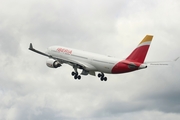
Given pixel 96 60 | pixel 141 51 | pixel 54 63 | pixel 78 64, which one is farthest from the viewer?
pixel 54 63

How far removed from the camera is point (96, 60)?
120 meters

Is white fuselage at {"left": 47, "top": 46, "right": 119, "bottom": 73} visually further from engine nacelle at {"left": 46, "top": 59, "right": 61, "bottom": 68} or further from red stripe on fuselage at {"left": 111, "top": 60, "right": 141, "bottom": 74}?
engine nacelle at {"left": 46, "top": 59, "right": 61, "bottom": 68}

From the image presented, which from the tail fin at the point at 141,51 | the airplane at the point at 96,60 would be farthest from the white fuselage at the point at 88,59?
the tail fin at the point at 141,51

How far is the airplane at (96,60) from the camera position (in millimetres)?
114444

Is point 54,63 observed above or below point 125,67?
above

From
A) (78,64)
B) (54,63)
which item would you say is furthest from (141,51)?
(54,63)

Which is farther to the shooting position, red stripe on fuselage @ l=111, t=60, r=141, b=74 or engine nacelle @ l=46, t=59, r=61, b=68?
engine nacelle @ l=46, t=59, r=61, b=68

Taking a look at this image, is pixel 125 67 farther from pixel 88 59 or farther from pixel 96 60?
pixel 88 59

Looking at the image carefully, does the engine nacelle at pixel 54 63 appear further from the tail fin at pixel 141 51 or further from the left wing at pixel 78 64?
the tail fin at pixel 141 51

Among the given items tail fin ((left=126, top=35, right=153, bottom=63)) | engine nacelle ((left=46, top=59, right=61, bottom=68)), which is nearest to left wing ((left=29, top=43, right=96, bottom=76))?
engine nacelle ((left=46, top=59, right=61, bottom=68))

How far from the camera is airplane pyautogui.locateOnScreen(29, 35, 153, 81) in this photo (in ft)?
375

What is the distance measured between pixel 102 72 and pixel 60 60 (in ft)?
34.3

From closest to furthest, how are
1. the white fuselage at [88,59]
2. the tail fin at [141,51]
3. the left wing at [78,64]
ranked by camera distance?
the tail fin at [141,51], the white fuselage at [88,59], the left wing at [78,64]

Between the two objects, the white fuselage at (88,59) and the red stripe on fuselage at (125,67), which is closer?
the red stripe on fuselage at (125,67)
